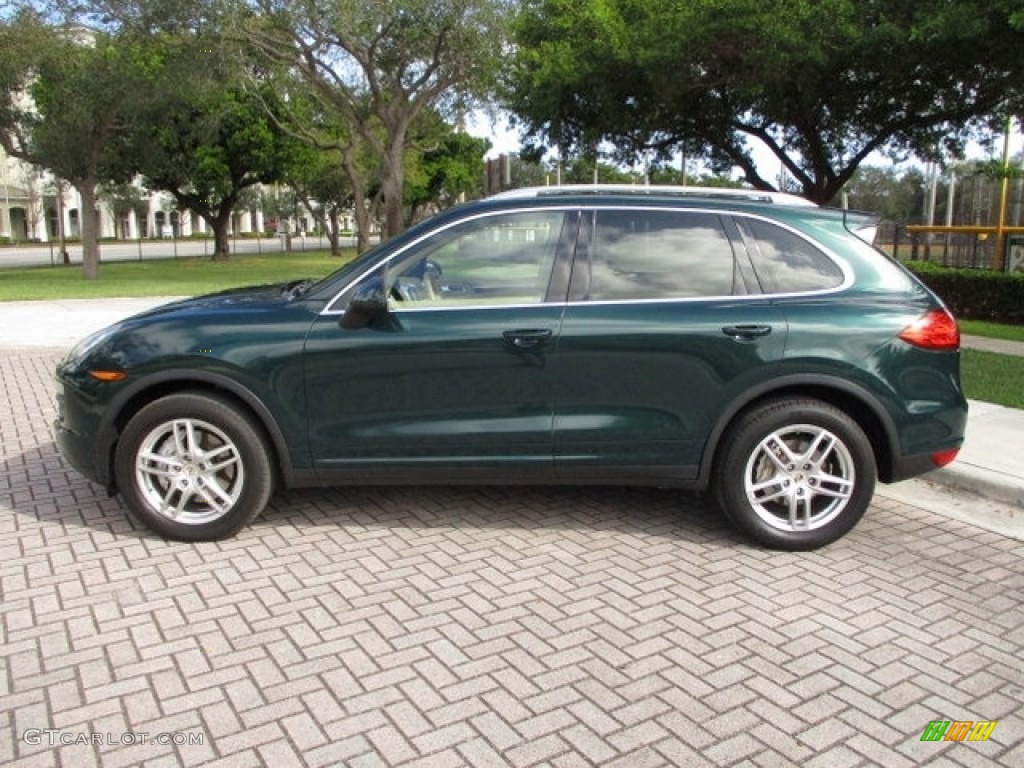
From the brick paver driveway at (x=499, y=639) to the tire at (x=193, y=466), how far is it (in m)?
0.16

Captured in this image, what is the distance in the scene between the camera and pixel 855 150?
17.7 m

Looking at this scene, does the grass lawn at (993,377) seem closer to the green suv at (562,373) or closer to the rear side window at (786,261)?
the green suv at (562,373)

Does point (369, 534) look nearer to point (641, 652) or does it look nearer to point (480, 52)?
point (641, 652)

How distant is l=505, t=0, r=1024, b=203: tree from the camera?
1196 centimetres

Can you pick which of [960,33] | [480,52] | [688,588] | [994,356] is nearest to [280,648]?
[688,588]

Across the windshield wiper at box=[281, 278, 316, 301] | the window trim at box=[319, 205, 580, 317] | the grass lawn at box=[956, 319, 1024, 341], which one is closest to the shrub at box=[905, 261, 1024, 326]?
the grass lawn at box=[956, 319, 1024, 341]

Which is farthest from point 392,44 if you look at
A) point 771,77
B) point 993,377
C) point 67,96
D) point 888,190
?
point 888,190

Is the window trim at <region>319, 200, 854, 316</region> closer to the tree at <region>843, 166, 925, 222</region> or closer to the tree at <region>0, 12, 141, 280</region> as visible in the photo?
the tree at <region>0, 12, 141, 280</region>

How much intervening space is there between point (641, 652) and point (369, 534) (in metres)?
1.82

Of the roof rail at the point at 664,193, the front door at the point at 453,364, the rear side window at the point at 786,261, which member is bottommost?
the front door at the point at 453,364

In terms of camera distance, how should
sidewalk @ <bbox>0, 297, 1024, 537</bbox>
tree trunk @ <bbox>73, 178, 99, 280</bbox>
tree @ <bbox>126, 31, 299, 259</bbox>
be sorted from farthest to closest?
tree trunk @ <bbox>73, 178, 99, 280</bbox>, tree @ <bbox>126, 31, 299, 259</bbox>, sidewalk @ <bbox>0, 297, 1024, 537</bbox>

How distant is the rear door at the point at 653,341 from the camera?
4305 millimetres

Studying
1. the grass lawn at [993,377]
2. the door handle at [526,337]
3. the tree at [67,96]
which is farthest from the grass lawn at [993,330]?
the tree at [67,96]

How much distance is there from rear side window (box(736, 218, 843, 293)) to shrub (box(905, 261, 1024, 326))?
959cm
